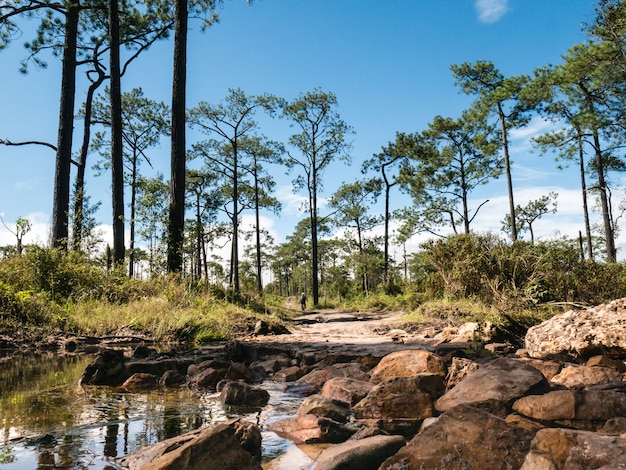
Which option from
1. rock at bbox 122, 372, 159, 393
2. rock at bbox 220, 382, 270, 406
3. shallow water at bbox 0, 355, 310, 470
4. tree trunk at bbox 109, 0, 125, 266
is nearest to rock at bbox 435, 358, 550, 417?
shallow water at bbox 0, 355, 310, 470

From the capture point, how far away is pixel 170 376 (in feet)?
13.6

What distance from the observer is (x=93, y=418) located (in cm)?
285

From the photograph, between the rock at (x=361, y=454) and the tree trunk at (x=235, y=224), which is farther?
the tree trunk at (x=235, y=224)

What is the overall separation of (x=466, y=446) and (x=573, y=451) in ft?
1.33

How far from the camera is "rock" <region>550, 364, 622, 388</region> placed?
328cm

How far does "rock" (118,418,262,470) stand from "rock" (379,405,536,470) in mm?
633

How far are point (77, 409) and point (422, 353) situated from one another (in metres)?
2.65

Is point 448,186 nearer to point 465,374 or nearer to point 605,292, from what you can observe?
point 605,292

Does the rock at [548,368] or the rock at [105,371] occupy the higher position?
the rock at [105,371]

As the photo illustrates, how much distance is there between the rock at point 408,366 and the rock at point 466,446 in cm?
161

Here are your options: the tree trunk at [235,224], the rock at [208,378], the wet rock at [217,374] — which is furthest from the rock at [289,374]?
the tree trunk at [235,224]

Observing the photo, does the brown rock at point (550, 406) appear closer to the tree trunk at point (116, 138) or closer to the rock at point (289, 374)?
the rock at point (289, 374)

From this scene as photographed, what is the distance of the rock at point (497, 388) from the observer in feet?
8.77

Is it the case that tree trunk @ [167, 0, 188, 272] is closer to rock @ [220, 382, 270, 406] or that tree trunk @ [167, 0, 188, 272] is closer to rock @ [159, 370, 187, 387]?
rock @ [159, 370, 187, 387]
